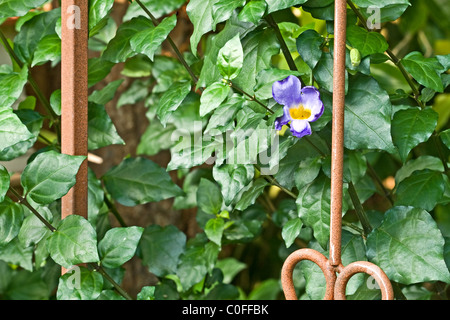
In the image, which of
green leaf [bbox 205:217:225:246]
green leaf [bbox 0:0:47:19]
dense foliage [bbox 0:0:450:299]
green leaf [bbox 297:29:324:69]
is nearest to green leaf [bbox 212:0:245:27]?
dense foliage [bbox 0:0:450:299]

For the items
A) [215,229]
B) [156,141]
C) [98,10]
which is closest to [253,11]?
[98,10]

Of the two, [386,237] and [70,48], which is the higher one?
[70,48]

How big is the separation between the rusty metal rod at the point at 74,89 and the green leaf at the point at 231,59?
0.77 ft

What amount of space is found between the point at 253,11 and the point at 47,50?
382 millimetres

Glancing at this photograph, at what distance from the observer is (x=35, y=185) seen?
85cm

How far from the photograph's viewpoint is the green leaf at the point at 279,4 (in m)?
0.74

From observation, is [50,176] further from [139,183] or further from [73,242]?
[139,183]

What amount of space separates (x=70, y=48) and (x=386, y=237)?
56 centimetres

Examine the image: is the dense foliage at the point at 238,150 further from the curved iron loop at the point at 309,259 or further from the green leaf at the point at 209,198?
the curved iron loop at the point at 309,259

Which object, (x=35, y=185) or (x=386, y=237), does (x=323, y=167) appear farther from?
(x=35, y=185)

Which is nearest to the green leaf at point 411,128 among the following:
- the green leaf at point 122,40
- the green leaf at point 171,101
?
the green leaf at point 171,101

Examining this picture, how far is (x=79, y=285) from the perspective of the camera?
2.83 feet

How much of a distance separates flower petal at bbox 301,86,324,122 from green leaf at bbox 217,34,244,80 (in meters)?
0.10
